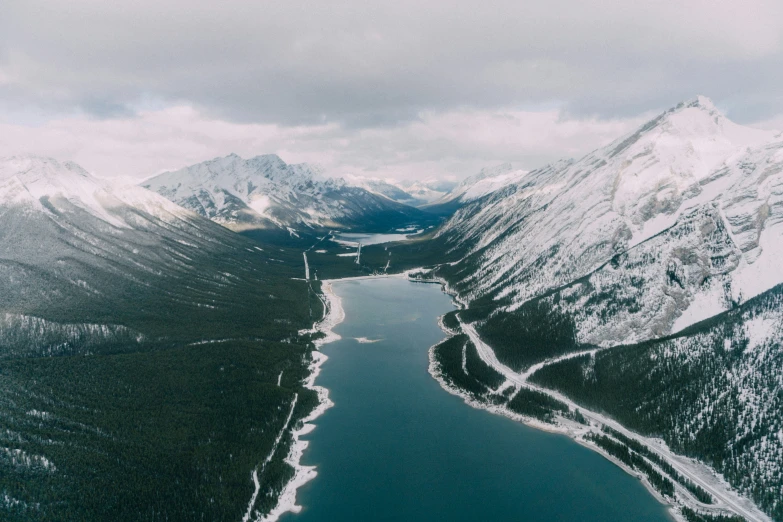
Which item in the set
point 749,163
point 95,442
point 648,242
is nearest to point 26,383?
point 95,442

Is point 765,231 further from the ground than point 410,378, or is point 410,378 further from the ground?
point 765,231

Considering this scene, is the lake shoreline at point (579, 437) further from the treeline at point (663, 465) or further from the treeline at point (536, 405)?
the treeline at point (663, 465)

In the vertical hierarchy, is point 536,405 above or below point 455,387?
below

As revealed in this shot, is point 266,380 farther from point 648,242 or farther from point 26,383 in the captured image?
point 648,242

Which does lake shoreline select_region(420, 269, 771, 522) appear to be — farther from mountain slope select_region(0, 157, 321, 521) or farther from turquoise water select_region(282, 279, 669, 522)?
mountain slope select_region(0, 157, 321, 521)

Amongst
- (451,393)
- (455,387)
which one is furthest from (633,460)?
(455,387)

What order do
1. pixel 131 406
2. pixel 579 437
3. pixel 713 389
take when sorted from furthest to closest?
pixel 131 406
pixel 579 437
pixel 713 389

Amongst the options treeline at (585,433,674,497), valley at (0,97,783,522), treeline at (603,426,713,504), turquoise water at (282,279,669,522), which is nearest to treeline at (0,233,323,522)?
valley at (0,97,783,522)

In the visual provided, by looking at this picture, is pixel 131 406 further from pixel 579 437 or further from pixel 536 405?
pixel 579 437

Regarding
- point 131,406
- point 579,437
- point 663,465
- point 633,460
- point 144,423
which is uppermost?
point 131,406
